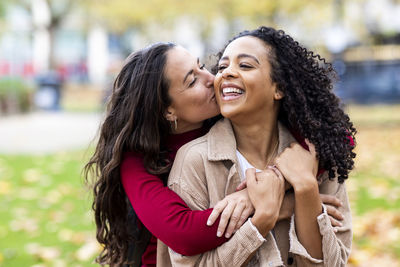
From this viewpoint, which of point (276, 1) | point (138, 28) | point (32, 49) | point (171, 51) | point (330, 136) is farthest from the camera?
point (32, 49)

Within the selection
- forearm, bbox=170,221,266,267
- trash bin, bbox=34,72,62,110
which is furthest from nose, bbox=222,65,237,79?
trash bin, bbox=34,72,62,110

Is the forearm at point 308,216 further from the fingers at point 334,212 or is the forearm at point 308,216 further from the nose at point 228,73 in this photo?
the nose at point 228,73

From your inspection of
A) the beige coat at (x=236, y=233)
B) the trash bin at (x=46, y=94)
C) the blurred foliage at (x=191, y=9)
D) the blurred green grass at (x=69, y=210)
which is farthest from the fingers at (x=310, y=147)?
the trash bin at (x=46, y=94)

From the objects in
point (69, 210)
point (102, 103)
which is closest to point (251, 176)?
point (69, 210)

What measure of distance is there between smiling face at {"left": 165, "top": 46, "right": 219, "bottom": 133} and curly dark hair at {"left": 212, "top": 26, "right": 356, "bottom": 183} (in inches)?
12.8

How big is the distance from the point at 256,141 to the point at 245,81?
34 centimetres

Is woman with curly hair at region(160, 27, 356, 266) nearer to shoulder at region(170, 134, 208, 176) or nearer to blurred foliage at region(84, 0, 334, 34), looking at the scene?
shoulder at region(170, 134, 208, 176)

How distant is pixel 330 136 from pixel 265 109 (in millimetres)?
335

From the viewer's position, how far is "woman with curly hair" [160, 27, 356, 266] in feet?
7.70

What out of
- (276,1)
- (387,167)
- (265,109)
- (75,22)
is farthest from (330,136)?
(75,22)

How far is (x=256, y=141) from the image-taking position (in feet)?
8.67

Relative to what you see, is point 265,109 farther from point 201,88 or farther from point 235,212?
point 235,212

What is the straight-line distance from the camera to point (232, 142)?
8.34 feet

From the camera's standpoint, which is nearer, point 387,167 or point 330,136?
point 330,136
